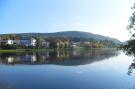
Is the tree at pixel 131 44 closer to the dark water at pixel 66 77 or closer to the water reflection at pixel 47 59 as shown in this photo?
the dark water at pixel 66 77

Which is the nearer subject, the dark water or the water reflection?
the dark water

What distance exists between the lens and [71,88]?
Result: 76.3ft

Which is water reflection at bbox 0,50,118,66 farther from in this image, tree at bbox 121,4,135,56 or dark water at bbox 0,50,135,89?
tree at bbox 121,4,135,56

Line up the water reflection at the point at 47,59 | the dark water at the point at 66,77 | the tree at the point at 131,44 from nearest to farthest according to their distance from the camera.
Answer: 1. the tree at the point at 131,44
2. the dark water at the point at 66,77
3. the water reflection at the point at 47,59

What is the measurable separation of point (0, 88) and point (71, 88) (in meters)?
6.44

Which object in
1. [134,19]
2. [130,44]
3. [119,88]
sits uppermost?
[134,19]

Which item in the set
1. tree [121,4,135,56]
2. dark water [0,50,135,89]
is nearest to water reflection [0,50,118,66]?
dark water [0,50,135,89]

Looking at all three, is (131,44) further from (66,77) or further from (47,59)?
(47,59)

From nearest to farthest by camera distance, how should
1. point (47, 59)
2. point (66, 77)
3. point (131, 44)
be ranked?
point (131, 44) → point (66, 77) → point (47, 59)

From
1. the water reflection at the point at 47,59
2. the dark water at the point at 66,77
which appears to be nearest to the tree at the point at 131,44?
the dark water at the point at 66,77

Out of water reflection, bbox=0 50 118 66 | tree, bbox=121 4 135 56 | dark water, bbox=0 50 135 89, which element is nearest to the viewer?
tree, bbox=121 4 135 56

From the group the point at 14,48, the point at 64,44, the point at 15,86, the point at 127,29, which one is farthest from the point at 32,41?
the point at 127,29

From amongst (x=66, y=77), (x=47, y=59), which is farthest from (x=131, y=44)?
(x=47, y=59)

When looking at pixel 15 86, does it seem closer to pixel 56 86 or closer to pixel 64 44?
pixel 56 86
